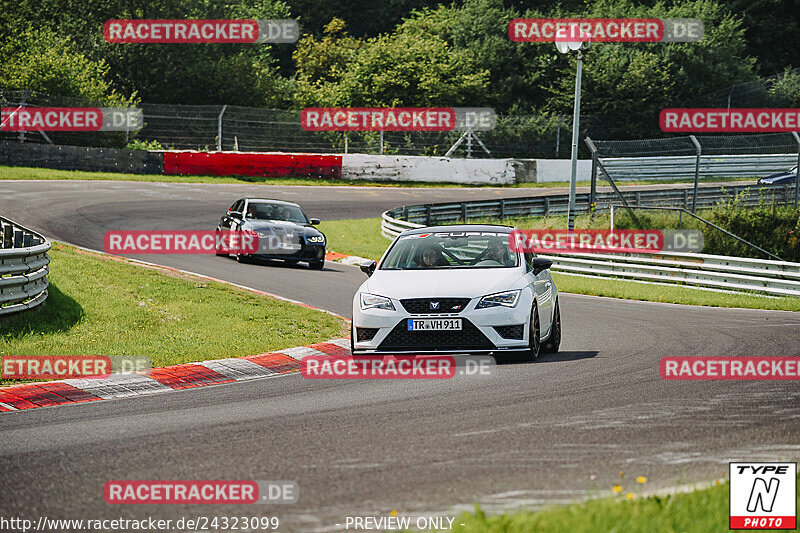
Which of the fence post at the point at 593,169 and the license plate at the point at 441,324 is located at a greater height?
the fence post at the point at 593,169

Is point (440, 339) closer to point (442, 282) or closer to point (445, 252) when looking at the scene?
point (442, 282)

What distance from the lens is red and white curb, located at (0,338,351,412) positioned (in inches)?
351

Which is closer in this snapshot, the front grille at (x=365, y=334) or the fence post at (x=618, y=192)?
the front grille at (x=365, y=334)

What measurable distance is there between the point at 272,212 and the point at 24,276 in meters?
10.5

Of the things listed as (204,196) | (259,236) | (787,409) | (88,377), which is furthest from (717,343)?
(204,196)

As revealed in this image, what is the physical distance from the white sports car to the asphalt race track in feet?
1.54

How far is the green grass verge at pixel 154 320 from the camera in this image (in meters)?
11.5

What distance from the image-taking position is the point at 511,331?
10.4 m

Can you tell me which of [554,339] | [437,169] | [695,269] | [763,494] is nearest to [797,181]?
[695,269]

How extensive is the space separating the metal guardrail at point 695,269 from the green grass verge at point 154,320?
973 centimetres

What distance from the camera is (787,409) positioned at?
314 inches

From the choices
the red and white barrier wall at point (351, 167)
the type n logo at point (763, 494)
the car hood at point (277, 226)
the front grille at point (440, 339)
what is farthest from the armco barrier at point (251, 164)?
the type n logo at point (763, 494)

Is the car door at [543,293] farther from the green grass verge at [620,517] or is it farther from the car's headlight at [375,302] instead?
the green grass verge at [620,517]

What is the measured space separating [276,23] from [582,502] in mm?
68088
